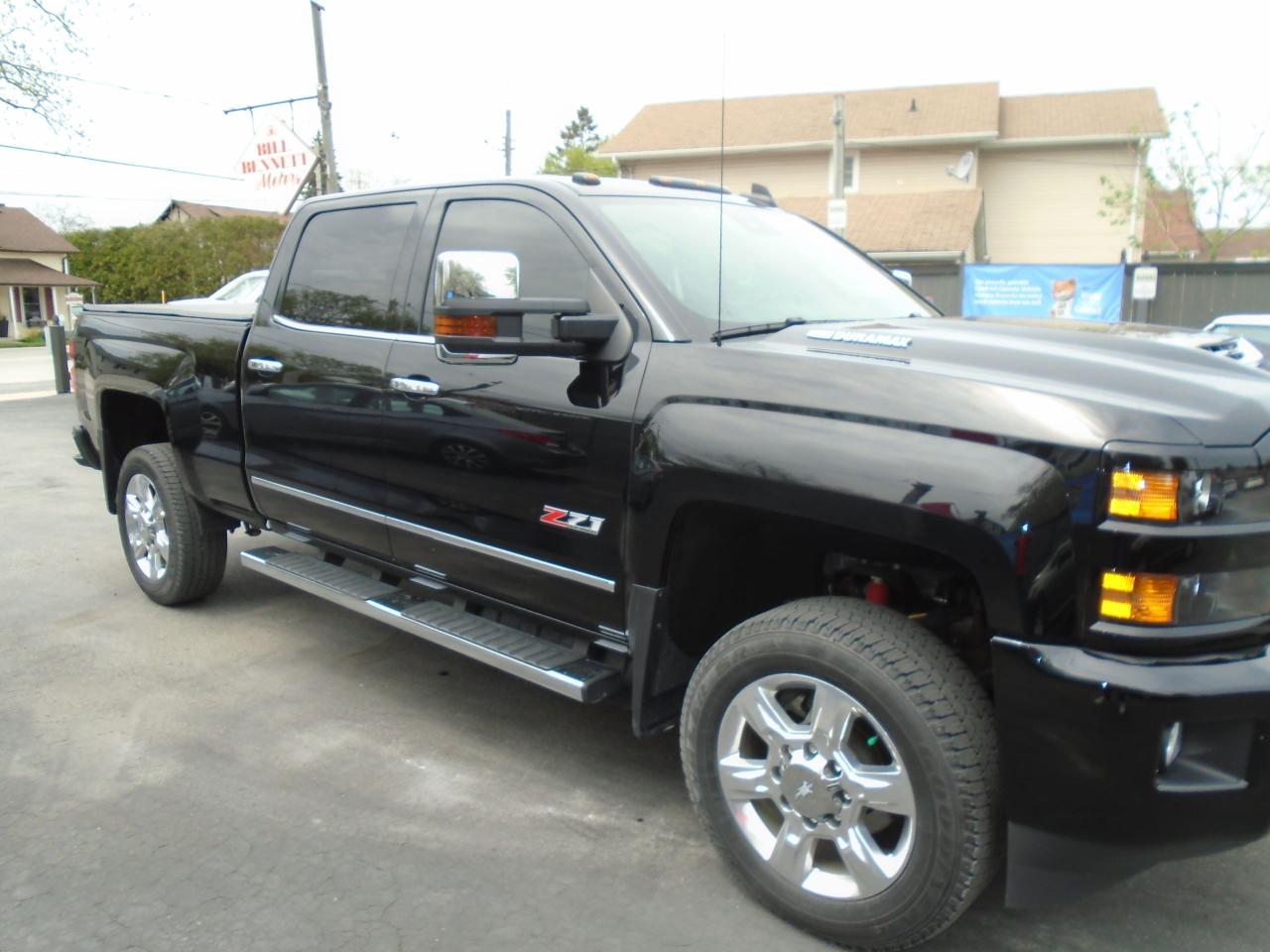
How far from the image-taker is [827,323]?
3279mm

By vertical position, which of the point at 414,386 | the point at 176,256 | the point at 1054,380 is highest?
the point at 176,256

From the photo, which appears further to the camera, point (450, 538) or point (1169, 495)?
point (450, 538)

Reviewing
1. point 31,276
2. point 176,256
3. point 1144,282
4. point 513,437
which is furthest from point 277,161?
point 31,276

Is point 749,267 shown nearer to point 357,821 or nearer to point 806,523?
point 806,523

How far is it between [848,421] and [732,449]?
31 centimetres

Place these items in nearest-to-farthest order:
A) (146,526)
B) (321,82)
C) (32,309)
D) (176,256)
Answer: (146,526)
(321,82)
(176,256)
(32,309)

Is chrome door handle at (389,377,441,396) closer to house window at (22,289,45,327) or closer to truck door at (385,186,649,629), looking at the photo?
truck door at (385,186,649,629)

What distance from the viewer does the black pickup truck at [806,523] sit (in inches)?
85.1

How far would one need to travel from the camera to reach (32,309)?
48344 mm

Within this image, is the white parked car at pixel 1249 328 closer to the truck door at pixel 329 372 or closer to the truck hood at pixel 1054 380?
the truck hood at pixel 1054 380

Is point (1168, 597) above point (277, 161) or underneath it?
underneath

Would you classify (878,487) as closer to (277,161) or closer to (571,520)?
(571,520)

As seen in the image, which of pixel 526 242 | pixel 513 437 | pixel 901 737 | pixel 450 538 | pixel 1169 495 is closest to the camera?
pixel 1169 495

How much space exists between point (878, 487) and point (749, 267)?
1377mm
